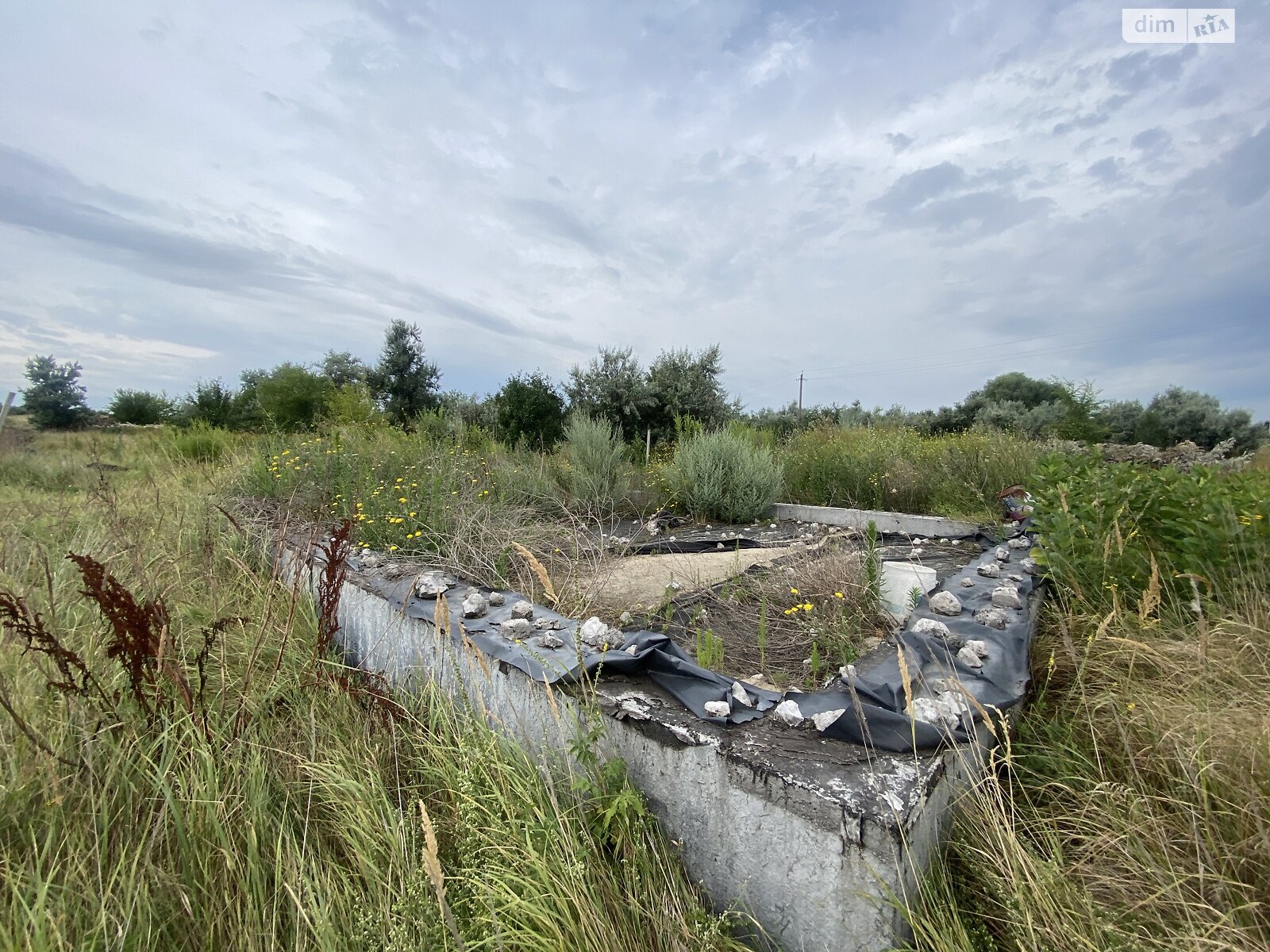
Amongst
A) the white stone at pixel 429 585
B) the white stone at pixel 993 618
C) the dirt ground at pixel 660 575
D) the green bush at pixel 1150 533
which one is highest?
the green bush at pixel 1150 533

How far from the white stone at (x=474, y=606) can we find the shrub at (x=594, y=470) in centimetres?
369

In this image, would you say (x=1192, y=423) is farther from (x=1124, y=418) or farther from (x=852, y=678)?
(x=852, y=678)

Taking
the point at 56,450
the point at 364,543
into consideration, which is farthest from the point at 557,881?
the point at 56,450

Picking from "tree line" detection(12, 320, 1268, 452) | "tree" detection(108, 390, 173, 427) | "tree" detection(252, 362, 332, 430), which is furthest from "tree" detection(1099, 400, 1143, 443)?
"tree" detection(108, 390, 173, 427)

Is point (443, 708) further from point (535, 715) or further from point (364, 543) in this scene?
point (364, 543)

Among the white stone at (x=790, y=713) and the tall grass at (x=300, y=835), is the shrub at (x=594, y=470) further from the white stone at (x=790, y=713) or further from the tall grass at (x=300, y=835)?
the white stone at (x=790, y=713)

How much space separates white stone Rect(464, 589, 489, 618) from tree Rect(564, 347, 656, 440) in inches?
364

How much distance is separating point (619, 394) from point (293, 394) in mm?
11039

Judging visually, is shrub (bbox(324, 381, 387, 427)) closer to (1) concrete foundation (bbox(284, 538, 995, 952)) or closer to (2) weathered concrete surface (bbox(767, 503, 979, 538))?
(2) weathered concrete surface (bbox(767, 503, 979, 538))

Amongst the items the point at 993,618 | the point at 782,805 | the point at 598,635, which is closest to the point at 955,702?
the point at 782,805

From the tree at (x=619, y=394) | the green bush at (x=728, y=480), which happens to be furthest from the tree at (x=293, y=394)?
the green bush at (x=728, y=480)

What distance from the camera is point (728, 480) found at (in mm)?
6254

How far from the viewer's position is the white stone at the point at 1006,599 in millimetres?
2439

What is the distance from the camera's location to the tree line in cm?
969
